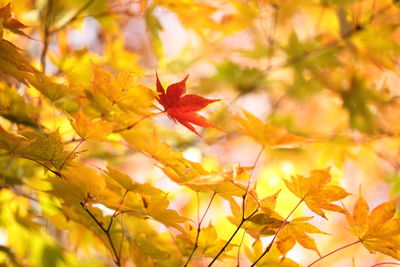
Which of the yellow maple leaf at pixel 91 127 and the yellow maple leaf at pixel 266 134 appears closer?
the yellow maple leaf at pixel 91 127

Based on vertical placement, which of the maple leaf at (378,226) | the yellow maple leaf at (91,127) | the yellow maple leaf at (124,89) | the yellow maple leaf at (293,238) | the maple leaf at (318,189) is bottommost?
the yellow maple leaf at (293,238)

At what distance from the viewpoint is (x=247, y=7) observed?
0.95 meters

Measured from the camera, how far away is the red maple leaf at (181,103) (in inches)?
20.2

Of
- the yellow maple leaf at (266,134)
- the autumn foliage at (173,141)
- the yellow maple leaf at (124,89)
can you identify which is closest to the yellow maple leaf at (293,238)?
the autumn foliage at (173,141)

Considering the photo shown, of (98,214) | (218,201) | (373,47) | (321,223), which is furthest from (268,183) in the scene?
(321,223)

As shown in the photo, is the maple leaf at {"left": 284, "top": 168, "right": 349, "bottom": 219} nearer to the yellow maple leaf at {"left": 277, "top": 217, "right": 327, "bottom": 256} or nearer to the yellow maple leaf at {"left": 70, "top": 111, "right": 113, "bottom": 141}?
the yellow maple leaf at {"left": 277, "top": 217, "right": 327, "bottom": 256}

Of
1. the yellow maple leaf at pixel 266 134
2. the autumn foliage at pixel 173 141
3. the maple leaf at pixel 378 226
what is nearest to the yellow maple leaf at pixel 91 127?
the autumn foliage at pixel 173 141

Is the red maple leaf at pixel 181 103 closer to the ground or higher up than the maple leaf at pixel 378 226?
higher up

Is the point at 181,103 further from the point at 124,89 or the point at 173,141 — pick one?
the point at 173,141

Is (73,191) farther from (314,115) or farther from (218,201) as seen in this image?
(314,115)

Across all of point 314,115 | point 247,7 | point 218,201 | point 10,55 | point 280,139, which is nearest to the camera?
point 10,55

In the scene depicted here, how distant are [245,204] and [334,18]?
981 mm

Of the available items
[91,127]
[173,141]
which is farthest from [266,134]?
[173,141]

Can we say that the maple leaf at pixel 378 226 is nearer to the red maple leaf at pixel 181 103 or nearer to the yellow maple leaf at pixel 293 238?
the yellow maple leaf at pixel 293 238
